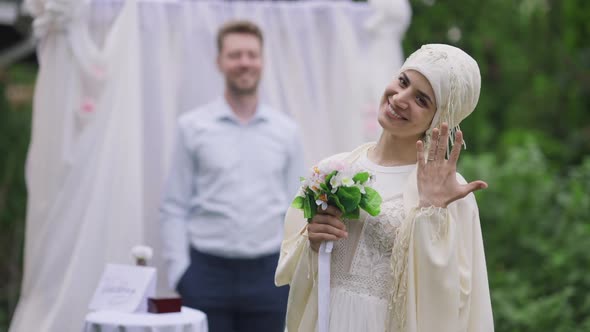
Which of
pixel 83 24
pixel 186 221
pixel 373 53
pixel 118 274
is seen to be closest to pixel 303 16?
pixel 373 53

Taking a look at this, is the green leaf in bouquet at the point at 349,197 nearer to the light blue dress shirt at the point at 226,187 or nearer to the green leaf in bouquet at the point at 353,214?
the green leaf in bouquet at the point at 353,214

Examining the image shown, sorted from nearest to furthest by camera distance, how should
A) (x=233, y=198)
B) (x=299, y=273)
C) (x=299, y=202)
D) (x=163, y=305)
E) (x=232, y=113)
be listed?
(x=299, y=202) → (x=299, y=273) → (x=163, y=305) → (x=233, y=198) → (x=232, y=113)

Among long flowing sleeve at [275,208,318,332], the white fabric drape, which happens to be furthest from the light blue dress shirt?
long flowing sleeve at [275,208,318,332]

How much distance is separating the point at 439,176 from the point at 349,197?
293mm

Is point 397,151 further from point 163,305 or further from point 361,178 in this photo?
point 163,305

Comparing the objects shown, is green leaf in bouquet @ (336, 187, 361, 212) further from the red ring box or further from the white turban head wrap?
the red ring box

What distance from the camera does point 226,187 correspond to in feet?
14.0

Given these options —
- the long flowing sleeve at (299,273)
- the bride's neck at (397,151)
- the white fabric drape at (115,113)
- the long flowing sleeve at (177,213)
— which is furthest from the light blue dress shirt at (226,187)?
the bride's neck at (397,151)

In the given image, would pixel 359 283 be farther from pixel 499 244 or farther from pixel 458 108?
pixel 499 244

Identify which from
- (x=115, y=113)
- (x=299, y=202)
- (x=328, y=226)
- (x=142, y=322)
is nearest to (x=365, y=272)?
(x=328, y=226)

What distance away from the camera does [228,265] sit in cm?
418

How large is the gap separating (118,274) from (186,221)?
740 millimetres

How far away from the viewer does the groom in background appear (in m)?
4.16

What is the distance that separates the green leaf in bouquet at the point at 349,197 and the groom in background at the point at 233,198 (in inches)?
57.5
